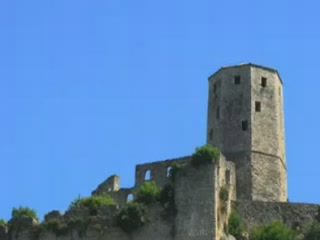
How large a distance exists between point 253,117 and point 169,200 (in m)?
9.06

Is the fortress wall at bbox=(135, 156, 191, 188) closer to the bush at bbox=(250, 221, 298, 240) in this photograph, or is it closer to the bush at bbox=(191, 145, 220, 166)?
the bush at bbox=(191, 145, 220, 166)

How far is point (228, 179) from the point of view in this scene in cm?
5969

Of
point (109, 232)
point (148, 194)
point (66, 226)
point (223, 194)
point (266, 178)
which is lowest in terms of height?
point (109, 232)

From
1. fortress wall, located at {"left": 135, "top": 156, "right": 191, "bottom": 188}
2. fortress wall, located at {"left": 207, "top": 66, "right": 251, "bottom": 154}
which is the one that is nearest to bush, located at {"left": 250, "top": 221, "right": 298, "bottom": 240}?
fortress wall, located at {"left": 207, "top": 66, "right": 251, "bottom": 154}

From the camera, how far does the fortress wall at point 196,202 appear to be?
54.0m

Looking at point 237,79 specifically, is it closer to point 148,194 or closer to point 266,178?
point 266,178

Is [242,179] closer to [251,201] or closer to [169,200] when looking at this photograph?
[251,201]

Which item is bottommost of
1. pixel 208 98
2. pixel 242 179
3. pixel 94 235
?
pixel 94 235

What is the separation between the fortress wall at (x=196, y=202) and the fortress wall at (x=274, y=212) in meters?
3.84

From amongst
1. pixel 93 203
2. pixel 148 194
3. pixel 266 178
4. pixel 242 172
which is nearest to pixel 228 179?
pixel 242 172

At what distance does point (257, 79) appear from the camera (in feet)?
208

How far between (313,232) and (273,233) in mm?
2051

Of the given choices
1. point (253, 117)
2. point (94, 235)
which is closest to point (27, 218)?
point (94, 235)

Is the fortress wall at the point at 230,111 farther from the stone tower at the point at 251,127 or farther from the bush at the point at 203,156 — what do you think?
the bush at the point at 203,156
